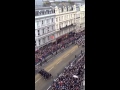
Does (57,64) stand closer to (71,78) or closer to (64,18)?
(71,78)

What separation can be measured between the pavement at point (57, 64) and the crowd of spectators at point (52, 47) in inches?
4.3

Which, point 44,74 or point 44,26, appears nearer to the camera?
point 44,74

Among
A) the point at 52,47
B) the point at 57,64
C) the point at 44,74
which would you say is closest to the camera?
the point at 44,74

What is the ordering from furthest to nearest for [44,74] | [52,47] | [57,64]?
[52,47] → [57,64] → [44,74]

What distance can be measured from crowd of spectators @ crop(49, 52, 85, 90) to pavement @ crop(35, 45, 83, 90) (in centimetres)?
9

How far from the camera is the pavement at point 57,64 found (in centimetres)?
299

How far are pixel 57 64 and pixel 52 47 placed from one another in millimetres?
326

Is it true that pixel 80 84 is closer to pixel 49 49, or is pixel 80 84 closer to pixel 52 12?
pixel 49 49

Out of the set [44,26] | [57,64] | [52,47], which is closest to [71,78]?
[57,64]

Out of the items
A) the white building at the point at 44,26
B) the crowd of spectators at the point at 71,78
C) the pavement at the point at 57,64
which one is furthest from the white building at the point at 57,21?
the crowd of spectators at the point at 71,78

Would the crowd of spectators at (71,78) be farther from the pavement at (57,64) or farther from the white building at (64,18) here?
the white building at (64,18)

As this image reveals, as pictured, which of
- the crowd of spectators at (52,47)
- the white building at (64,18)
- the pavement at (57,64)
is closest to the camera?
the pavement at (57,64)

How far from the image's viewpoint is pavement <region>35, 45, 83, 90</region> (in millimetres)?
2992

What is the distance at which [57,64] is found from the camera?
318cm
